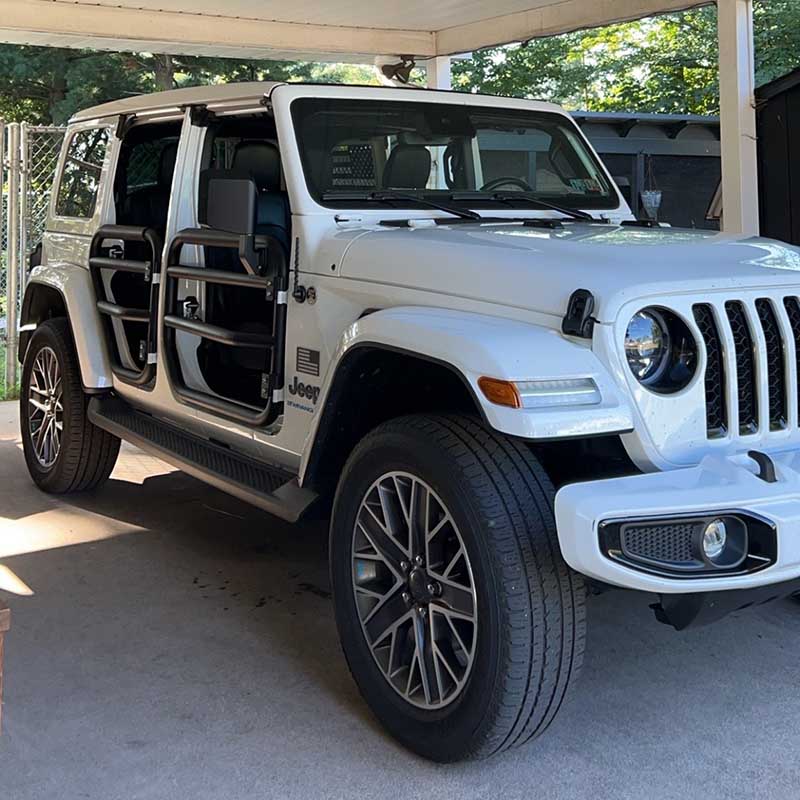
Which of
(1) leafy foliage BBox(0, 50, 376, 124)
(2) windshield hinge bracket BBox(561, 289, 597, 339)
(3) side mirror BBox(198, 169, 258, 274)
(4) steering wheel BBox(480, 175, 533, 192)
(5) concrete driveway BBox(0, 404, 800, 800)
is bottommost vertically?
(5) concrete driveway BBox(0, 404, 800, 800)

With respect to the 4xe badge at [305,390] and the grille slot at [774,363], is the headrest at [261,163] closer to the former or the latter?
the 4xe badge at [305,390]

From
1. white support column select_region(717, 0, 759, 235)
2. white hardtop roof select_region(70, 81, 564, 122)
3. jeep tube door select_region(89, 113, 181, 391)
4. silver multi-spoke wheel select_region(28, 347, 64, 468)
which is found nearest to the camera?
white hardtop roof select_region(70, 81, 564, 122)

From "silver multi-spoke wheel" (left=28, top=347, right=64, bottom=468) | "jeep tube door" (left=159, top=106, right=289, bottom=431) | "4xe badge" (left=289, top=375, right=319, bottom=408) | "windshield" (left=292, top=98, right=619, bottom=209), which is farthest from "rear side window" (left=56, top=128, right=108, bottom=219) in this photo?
"4xe badge" (left=289, top=375, right=319, bottom=408)

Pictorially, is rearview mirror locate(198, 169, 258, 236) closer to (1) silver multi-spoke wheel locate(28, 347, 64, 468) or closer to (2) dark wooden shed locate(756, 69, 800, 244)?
(1) silver multi-spoke wheel locate(28, 347, 64, 468)

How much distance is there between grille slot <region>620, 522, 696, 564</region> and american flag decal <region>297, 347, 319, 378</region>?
151 centimetres

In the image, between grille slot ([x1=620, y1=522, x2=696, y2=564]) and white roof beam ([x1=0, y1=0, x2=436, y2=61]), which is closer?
grille slot ([x1=620, y1=522, x2=696, y2=564])

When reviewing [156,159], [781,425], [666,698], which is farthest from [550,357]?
[156,159]

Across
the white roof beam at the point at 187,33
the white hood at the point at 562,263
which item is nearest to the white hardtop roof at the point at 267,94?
the white hood at the point at 562,263

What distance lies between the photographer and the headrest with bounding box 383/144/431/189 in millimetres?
4137

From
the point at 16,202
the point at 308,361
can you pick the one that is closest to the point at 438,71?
the point at 16,202

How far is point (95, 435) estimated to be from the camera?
5.51m

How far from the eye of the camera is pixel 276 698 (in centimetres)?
333

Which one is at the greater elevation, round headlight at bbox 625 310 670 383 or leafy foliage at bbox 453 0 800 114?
leafy foliage at bbox 453 0 800 114

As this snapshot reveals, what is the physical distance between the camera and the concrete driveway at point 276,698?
2.84 m
